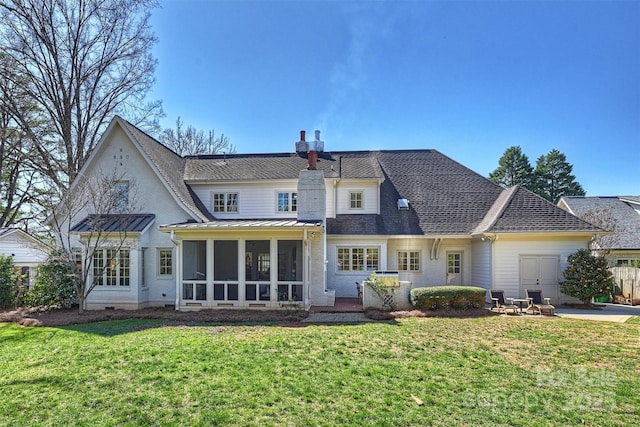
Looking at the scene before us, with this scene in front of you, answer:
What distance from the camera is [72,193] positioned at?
14.3 metres

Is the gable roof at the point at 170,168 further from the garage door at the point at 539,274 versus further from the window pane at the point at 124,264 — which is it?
the garage door at the point at 539,274

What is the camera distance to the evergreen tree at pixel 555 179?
43.7 meters

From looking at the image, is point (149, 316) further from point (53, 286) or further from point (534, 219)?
point (534, 219)

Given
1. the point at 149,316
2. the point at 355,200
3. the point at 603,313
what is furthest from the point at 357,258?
the point at 603,313

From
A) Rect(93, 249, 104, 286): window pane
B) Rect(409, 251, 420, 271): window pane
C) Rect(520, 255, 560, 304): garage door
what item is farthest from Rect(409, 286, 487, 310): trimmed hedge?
Rect(93, 249, 104, 286): window pane

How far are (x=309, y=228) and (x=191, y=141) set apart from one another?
2502 centimetres

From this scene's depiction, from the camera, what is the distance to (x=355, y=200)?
18.0 metres

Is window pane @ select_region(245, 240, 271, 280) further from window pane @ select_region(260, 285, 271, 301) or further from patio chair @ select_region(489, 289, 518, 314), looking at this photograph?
patio chair @ select_region(489, 289, 518, 314)

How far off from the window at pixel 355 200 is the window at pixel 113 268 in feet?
34.9

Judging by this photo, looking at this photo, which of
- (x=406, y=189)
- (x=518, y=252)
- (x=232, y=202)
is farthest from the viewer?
(x=406, y=189)

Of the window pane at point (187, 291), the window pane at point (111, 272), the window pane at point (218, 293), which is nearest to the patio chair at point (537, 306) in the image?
the window pane at point (218, 293)

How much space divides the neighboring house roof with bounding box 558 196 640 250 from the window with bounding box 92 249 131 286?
87.3 feet

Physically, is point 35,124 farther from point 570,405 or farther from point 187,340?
point 570,405

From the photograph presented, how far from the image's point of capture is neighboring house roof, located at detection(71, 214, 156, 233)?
42.8 ft
